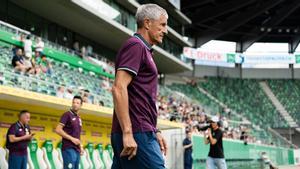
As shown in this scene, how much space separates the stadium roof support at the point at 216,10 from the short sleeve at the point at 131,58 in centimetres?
4060

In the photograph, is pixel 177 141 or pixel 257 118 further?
pixel 257 118

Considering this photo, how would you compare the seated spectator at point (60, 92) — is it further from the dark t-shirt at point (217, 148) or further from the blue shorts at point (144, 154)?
the blue shorts at point (144, 154)

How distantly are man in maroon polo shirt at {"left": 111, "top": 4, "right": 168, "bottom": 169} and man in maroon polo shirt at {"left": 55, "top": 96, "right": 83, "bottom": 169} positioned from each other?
499 centimetres

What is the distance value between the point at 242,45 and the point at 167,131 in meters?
35.4

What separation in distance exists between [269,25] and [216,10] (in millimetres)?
8364

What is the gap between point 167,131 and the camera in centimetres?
2259

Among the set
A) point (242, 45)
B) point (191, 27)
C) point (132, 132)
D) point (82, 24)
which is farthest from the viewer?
point (242, 45)

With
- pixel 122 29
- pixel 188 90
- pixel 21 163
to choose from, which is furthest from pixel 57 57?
pixel 188 90

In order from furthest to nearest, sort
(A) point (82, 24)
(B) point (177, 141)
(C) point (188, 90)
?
1. (C) point (188, 90)
2. (A) point (82, 24)
3. (B) point (177, 141)

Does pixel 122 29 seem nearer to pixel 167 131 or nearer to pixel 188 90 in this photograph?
pixel 167 131

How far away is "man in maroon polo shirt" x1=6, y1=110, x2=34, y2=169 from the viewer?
31.7 feet

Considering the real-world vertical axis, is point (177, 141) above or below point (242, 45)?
below

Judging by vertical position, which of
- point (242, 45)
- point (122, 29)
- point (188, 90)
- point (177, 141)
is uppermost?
point (242, 45)

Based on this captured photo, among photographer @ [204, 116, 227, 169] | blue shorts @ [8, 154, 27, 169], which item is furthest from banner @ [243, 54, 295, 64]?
blue shorts @ [8, 154, 27, 169]
